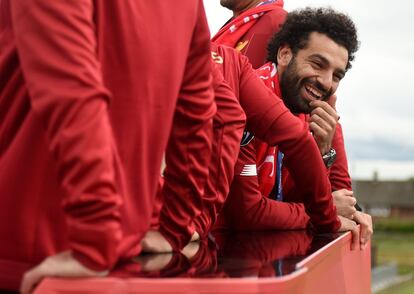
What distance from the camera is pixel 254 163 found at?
2.88 meters

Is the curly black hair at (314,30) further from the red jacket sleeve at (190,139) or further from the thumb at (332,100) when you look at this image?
the red jacket sleeve at (190,139)

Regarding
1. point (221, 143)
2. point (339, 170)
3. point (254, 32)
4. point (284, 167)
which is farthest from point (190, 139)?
point (254, 32)

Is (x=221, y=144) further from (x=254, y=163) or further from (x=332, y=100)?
(x=332, y=100)

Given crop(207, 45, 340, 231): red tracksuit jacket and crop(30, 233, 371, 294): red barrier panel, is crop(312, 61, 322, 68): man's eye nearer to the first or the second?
crop(207, 45, 340, 231): red tracksuit jacket

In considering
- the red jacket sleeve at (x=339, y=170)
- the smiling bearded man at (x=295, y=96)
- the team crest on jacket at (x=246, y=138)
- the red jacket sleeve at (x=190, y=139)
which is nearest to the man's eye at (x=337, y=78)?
the smiling bearded man at (x=295, y=96)

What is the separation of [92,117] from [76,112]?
0.03m

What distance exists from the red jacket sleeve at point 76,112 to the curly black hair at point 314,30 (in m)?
1.99

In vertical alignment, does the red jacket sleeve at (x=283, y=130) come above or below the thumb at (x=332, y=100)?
above

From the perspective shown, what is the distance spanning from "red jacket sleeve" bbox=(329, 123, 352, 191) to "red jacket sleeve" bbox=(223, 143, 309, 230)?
430mm

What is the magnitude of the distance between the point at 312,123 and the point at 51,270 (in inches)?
74.0

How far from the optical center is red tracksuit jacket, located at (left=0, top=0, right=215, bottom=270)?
4.69ft

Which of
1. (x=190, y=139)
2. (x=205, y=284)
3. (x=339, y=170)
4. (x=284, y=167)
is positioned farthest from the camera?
(x=339, y=170)

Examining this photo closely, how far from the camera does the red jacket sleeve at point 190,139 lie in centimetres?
186

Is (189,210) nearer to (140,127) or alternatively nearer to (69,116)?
(140,127)
